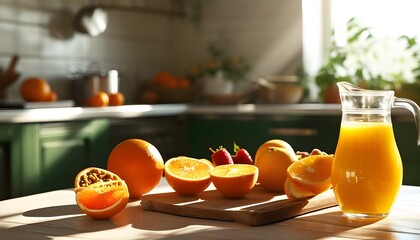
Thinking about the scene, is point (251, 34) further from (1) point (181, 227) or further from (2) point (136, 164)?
(1) point (181, 227)

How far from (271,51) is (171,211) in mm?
3218

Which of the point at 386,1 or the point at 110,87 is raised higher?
the point at 386,1

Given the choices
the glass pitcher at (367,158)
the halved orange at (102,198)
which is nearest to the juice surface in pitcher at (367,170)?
the glass pitcher at (367,158)

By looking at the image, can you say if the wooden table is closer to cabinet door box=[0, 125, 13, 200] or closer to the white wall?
cabinet door box=[0, 125, 13, 200]

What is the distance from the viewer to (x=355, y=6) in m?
4.30

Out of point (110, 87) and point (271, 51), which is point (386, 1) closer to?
point (271, 51)

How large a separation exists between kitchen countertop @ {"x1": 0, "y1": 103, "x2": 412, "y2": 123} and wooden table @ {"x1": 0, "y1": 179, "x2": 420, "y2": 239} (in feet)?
5.90

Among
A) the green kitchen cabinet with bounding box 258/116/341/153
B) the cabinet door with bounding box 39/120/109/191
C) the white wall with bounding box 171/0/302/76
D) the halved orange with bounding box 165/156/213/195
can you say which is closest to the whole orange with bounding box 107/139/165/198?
the halved orange with bounding box 165/156/213/195

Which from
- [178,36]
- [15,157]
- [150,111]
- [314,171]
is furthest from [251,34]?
[314,171]

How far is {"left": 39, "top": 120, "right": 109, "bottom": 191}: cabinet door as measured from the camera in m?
3.28

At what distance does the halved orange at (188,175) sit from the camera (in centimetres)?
143

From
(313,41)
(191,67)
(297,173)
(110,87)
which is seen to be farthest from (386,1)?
(297,173)

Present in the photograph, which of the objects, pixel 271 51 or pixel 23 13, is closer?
pixel 23 13

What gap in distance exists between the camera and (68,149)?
11.1ft
